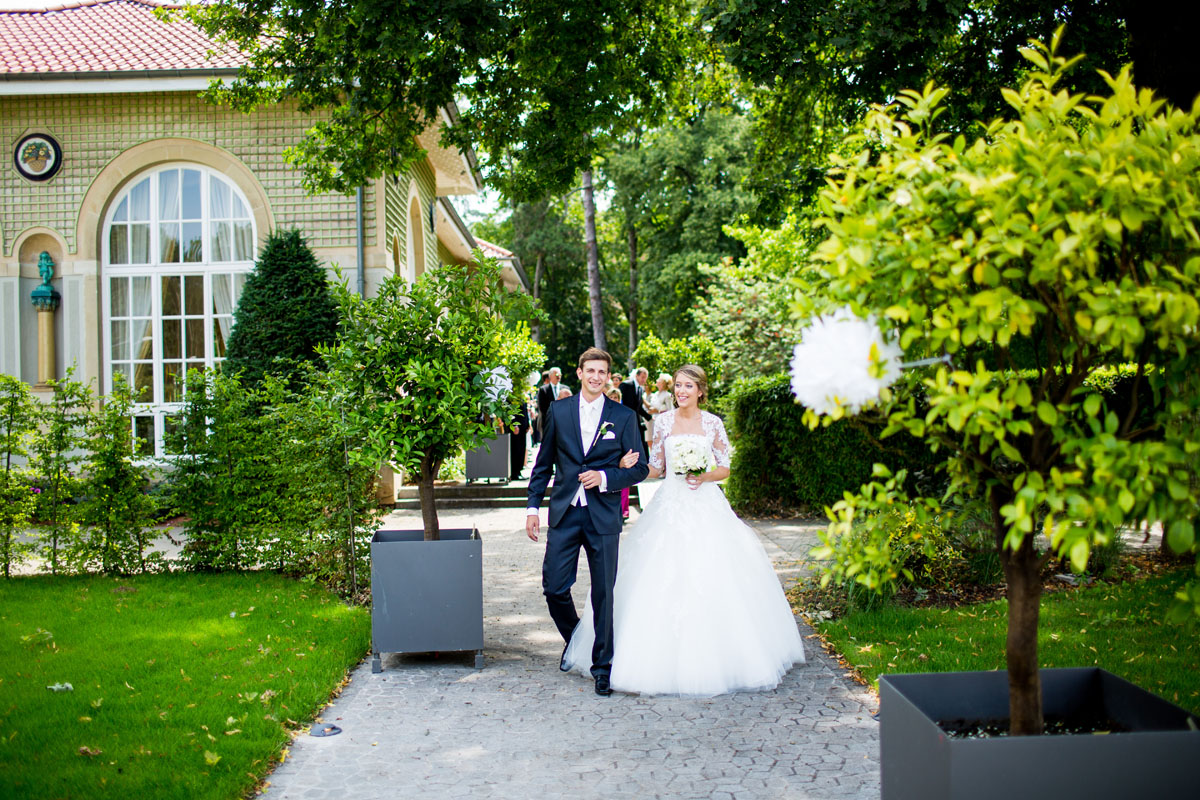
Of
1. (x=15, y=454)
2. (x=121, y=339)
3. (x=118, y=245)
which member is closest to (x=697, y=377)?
(x=15, y=454)

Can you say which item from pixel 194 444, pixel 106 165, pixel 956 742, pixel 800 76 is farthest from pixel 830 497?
pixel 106 165

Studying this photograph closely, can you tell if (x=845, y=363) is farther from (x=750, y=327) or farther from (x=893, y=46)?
(x=750, y=327)

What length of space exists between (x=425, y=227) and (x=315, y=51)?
28.7 ft

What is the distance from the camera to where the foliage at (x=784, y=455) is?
11.4m

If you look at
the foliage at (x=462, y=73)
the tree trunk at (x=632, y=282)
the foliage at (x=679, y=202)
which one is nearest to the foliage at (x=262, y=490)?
the foliage at (x=462, y=73)

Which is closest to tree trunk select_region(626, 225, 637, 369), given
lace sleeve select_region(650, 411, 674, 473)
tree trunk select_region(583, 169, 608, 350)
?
tree trunk select_region(583, 169, 608, 350)

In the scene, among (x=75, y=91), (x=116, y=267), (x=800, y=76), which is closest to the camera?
(x=800, y=76)

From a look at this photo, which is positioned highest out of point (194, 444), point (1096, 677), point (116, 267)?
point (116, 267)

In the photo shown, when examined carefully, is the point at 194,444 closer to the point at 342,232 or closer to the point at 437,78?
the point at 437,78

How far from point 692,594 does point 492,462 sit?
10.4 m

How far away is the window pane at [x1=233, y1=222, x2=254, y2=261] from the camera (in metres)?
14.4

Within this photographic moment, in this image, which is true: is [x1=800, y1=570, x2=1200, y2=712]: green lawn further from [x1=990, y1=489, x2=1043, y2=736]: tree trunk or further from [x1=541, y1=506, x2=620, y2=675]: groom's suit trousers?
[x1=990, y1=489, x2=1043, y2=736]: tree trunk

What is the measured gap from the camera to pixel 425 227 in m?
18.8

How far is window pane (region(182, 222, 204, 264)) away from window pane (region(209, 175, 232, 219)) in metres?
0.32
